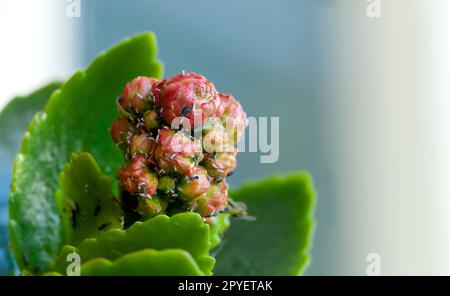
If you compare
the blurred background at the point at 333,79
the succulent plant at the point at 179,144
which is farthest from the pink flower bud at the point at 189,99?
the blurred background at the point at 333,79

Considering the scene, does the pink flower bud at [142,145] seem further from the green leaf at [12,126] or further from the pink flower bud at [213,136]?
the green leaf at [12,126]

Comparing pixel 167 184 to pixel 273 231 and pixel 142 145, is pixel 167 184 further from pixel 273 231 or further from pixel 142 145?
pixel 273 231

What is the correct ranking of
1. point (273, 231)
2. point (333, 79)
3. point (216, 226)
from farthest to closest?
point (333, 79) < point (273, 231) < point (216, 226)

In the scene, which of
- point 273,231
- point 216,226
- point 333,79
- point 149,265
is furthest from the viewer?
point 333,79

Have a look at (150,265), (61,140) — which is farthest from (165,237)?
(61,140)

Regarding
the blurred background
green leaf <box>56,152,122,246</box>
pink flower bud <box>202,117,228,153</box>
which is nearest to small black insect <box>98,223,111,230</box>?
green leaf <box>56,152,122,246</box>

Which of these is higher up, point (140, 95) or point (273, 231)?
point (140, 95)
